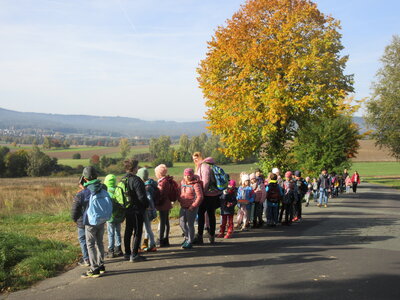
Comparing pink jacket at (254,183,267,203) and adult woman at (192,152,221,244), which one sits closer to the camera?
adult woman at (192,152,221,244)

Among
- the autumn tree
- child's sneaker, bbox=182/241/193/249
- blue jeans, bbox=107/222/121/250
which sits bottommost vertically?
child's sneaker, bbox=182/241/193/249

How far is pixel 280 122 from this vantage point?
68.6 feet

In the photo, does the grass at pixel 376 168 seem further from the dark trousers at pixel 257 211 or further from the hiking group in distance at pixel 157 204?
the hiking group in distance at pixel 157 204

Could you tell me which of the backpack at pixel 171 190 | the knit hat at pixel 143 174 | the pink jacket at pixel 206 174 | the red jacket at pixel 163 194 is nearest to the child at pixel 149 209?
the knit hat at pixel 143 174

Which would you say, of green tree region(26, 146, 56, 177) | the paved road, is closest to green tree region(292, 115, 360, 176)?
the paved road

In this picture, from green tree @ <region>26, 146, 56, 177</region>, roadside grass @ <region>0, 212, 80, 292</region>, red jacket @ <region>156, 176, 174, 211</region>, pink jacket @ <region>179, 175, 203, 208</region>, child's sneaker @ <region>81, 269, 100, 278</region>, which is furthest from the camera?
green tree @ <region>26, 146, 56, 177</region>

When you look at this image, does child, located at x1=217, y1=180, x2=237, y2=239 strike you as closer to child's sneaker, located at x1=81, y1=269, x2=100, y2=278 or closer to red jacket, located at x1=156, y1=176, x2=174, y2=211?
red jacket, located at x1=156, y1=176, x2=174, y2=211

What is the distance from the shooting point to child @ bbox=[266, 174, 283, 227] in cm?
1138

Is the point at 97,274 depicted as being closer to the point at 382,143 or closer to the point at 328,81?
the point at 328,81

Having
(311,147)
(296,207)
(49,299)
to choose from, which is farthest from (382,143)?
(49,299)

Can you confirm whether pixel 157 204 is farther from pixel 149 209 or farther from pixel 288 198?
pixel 288 198

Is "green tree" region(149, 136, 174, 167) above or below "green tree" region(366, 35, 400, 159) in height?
below

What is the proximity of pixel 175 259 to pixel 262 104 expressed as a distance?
→ 14680 mm

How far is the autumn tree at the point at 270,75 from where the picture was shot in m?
20.0
